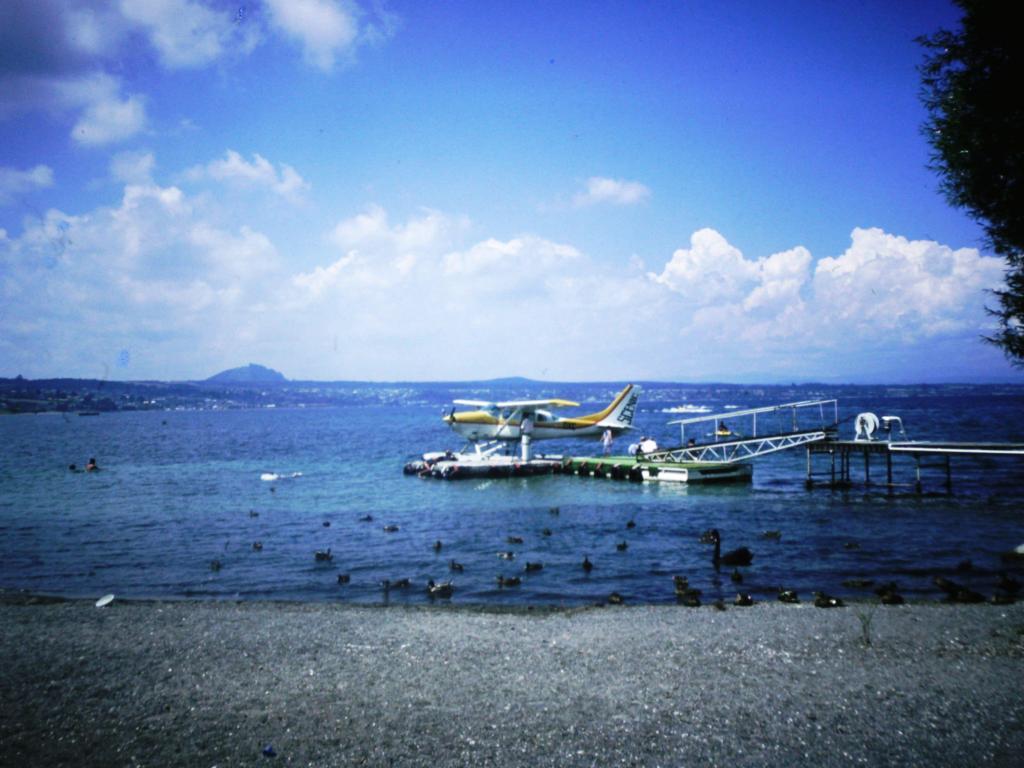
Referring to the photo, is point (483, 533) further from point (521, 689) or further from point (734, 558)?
point (521, 689)

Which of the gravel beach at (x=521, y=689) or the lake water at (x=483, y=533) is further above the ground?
the gravel beach at (x=521, y=689)

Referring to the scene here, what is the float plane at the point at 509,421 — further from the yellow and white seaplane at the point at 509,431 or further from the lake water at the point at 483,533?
the lake water at the point at 483,533

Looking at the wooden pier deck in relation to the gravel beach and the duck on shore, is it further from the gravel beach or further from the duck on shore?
the duck on shore

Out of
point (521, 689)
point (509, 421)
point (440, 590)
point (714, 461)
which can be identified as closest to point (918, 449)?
point (714, 461)

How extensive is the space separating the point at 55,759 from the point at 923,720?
9490 millimetres

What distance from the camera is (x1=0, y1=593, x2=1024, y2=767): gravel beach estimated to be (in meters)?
7.24

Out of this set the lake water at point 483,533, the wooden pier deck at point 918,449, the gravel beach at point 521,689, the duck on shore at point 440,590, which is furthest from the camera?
the wooden pier deck at point 918,449

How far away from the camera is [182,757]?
283 inches

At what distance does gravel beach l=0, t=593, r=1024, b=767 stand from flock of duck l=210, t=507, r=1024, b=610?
81 cm

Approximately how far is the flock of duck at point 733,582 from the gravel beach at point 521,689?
0.81 metres

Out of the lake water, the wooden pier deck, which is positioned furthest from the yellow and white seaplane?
the wooden pier deck

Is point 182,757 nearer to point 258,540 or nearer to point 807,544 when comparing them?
point 258,540

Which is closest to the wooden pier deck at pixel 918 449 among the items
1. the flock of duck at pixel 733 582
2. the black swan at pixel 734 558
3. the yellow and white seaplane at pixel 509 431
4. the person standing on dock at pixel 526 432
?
the flock of duck at pixel 733 582

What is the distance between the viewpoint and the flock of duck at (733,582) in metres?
13.8
